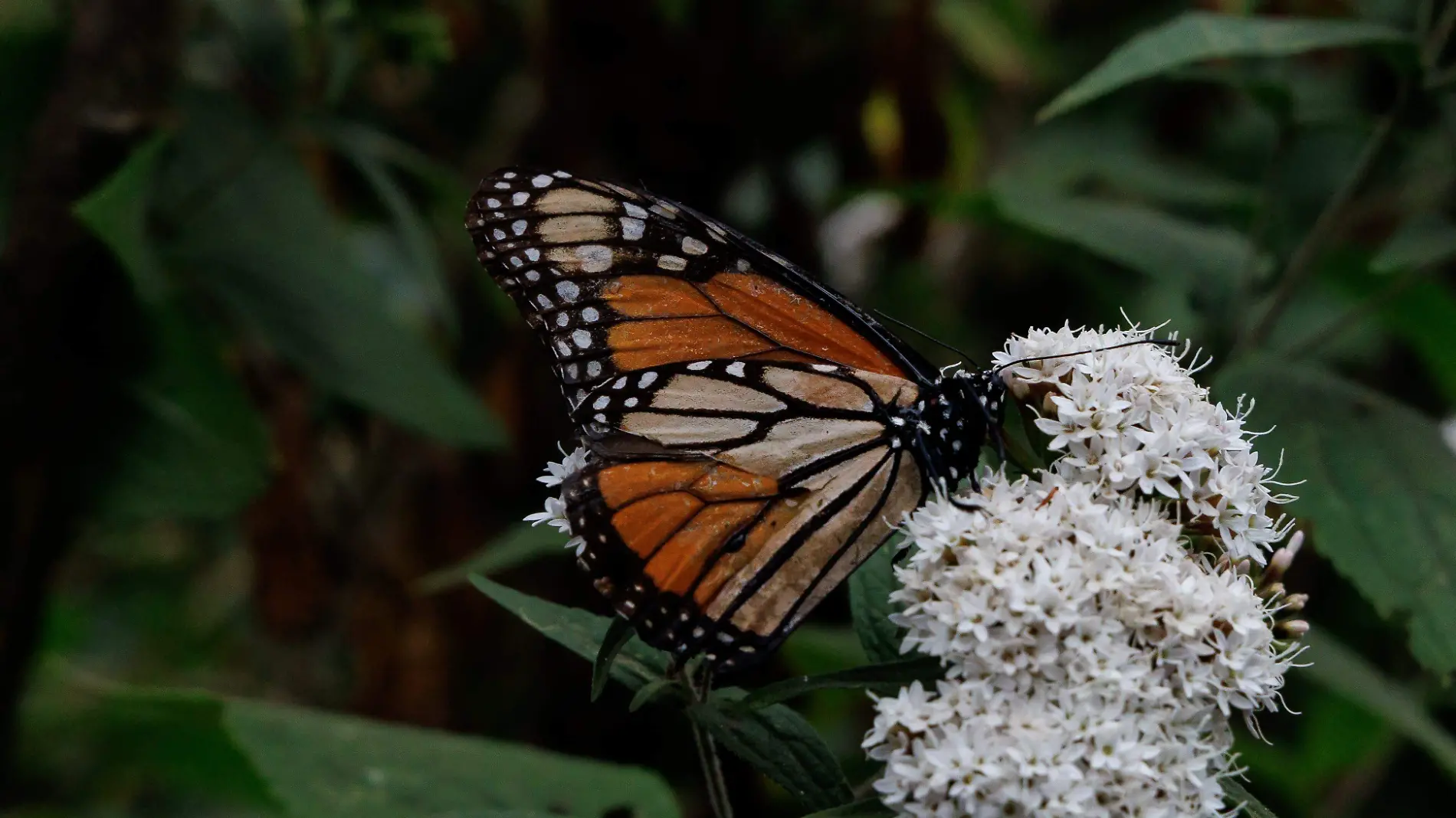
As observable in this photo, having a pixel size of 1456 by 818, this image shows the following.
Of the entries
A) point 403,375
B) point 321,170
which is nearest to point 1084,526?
point 403,375

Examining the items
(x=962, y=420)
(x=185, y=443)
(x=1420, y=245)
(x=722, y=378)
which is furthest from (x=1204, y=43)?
(x=185, y=443)

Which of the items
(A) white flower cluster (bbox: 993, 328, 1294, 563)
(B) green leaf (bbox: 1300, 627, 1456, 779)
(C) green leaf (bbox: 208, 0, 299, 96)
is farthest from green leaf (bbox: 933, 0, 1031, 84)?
(A) white flower cluster (bbox: 993, 328, 1294, 563)

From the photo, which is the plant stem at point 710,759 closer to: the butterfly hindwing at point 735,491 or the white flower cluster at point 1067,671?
the butterfly hindwing at point 735,491

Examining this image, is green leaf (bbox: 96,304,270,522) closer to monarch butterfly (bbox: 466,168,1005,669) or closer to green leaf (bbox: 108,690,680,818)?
green leaf (bbox: 108,690,680,818)

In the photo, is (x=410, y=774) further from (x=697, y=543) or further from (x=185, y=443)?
(x=185, y=443)

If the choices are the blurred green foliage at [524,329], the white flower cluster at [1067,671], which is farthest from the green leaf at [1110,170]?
the white flower cluster at [1067,671]

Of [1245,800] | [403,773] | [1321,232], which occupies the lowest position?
[403,773]
